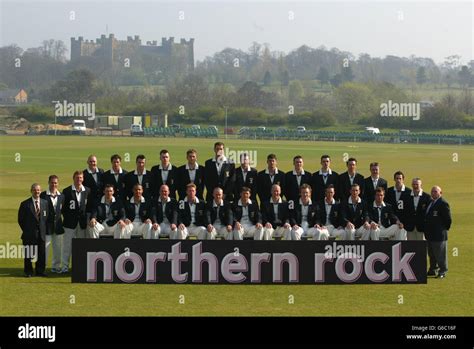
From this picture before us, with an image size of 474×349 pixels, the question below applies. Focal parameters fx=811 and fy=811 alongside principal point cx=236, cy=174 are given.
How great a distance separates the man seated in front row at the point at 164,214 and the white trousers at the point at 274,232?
150 centimetres

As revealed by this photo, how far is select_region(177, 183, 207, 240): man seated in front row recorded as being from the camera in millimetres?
13641

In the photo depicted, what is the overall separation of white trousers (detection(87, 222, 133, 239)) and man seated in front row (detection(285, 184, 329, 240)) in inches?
109

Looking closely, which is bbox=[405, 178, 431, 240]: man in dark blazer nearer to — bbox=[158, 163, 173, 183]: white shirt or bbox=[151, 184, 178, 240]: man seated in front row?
bbox=[151, 184, 178, 240]: man seated in front row

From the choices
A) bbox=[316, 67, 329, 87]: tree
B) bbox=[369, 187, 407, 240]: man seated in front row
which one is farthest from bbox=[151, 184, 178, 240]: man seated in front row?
bbox=[316, 67, 329, 87]: tree

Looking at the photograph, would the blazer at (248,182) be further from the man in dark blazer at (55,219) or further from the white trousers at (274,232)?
the man in dark blazer at (55,219)

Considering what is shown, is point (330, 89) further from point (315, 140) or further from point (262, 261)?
point (262, 261)

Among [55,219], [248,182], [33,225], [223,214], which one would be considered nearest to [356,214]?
[248,182]

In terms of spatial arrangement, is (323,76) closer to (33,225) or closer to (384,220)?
(384,220)

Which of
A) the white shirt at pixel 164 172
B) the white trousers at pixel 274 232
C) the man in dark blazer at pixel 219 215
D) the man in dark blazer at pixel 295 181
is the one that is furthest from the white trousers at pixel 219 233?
the man in dark blazer at pixel 295 181

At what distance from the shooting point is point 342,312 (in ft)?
37.8

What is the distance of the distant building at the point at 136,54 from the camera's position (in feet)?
375

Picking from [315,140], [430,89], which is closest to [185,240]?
[315,140]
